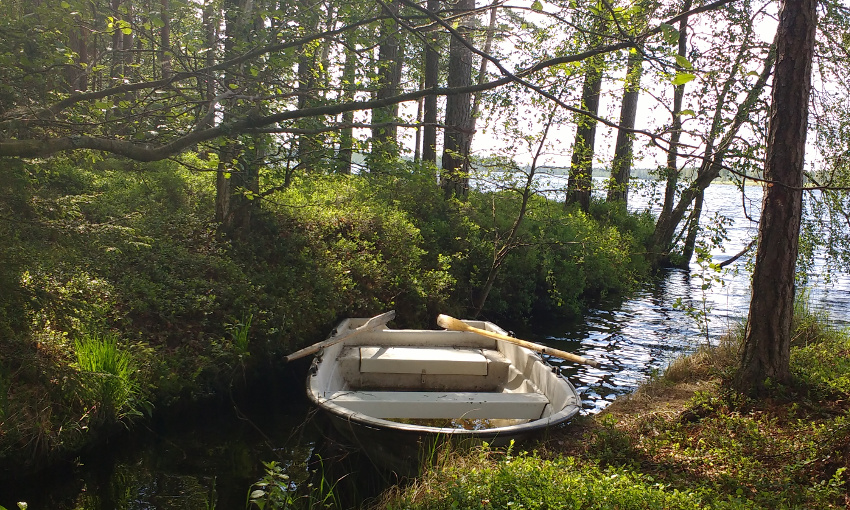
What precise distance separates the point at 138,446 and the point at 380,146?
354cm

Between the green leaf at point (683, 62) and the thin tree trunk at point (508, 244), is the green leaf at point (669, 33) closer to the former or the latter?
the green leaf at point (683, 62)

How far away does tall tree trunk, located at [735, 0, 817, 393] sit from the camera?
539 centimetres

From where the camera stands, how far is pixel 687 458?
478cm

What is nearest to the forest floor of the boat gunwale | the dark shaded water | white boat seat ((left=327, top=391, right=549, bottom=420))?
the boat gunwale

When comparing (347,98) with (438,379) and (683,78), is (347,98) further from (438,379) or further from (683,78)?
(683,78)

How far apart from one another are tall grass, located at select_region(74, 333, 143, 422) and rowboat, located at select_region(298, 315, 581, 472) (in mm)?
1624

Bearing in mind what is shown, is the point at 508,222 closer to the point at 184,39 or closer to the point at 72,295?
the point at 184,39

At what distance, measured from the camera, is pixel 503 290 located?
11312mm

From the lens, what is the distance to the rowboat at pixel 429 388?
5.00m

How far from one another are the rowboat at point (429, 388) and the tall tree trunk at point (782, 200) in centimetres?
176

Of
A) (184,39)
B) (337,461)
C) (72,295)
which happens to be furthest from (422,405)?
(184,39)

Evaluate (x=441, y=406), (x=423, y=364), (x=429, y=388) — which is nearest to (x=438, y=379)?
(x=429, y=388)

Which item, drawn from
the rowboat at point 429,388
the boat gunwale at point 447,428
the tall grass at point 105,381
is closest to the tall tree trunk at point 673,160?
the boat gunwale at point 447,428

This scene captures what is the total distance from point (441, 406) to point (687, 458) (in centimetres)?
212
